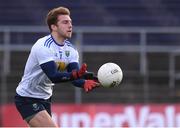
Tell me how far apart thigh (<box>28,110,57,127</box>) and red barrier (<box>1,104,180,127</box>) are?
222 inches

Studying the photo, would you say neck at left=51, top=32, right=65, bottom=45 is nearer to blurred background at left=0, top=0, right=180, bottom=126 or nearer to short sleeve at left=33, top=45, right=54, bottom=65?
short sleeve at left=33, top=45, right=54, bottom=65

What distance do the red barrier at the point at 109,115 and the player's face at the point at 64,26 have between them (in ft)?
18.8

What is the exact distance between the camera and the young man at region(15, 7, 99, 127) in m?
7.19

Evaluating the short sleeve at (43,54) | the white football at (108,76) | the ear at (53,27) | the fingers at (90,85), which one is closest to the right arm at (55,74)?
the short sleeve at (43,54)

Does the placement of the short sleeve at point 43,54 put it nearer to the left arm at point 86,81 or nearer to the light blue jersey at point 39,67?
the light blue jersey at point 39,67

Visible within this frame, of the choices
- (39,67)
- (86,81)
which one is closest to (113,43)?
(39,67)

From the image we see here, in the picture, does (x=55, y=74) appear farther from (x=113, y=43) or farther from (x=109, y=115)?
(x=113, y=43)

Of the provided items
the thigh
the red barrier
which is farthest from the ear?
the red barrier

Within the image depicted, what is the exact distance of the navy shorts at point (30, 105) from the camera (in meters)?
7.25

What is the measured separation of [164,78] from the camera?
1415cm

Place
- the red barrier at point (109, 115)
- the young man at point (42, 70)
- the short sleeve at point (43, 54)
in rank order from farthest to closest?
the red barrier at point (109, 115)
the young man at point (42, 70)
the short sleeve at point (43, 54)

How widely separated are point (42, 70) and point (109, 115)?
19.3ft

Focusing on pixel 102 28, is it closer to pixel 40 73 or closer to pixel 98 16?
pixel 98 16

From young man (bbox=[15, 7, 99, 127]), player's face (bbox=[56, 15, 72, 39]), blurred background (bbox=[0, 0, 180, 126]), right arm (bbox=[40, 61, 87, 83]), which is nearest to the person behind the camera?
right arm (bbox=[40, 61, 87, 83])
